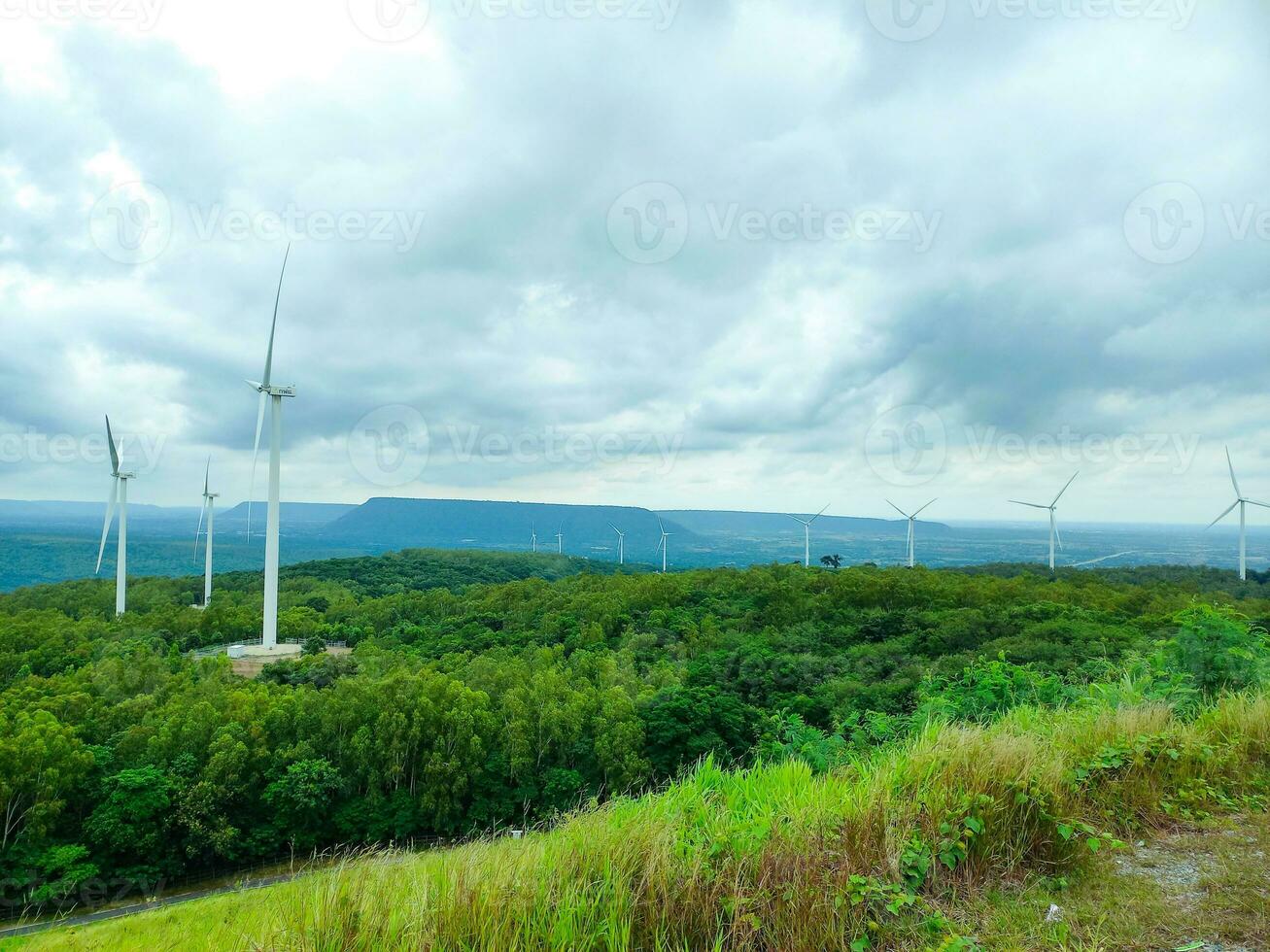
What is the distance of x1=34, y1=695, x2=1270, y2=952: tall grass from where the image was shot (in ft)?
12.8

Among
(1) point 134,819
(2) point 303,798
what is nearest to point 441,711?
(2) point 303,798

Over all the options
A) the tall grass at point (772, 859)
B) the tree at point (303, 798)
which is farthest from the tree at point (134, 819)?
the tall grass at point (772, 859)

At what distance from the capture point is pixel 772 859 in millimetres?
4328

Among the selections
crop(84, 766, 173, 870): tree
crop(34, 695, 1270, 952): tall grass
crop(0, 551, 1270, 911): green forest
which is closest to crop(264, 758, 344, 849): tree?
crop(0, 551, 1270, 911): green forest

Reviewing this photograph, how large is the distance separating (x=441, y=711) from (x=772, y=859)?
133 ft

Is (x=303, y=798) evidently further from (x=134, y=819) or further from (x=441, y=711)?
(x=441, y=711)

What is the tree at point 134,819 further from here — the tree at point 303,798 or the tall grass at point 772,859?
the tall grass at point 772,859

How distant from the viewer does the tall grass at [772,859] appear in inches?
154

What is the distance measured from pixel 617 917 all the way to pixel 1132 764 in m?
4.57

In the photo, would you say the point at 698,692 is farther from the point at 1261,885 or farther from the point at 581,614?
the point at 1261,885

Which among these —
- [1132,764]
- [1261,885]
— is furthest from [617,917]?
[1132,764]

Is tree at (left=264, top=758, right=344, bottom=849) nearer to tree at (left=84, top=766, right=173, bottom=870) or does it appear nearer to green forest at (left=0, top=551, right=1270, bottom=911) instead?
green forest at (left=0, top=551, right=1270, bottom=911)

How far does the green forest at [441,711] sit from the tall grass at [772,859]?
5749 mm

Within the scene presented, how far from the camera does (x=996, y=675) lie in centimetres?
1073
